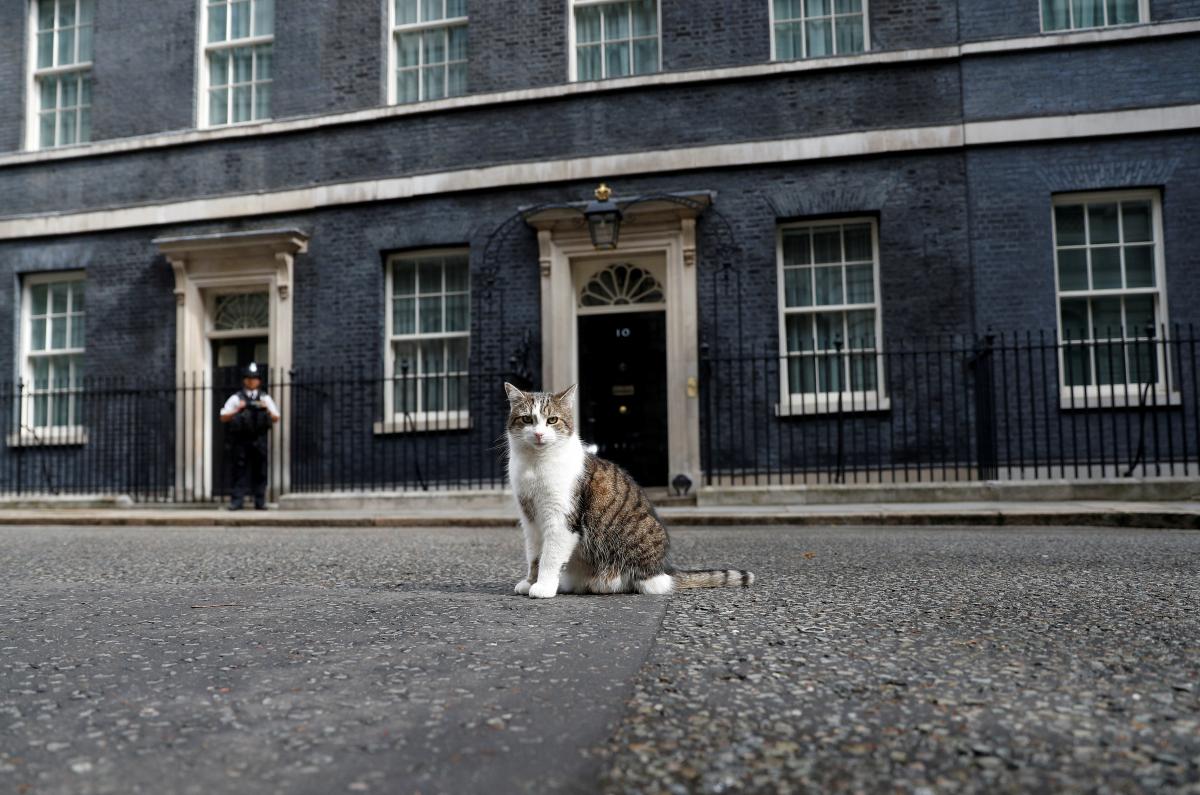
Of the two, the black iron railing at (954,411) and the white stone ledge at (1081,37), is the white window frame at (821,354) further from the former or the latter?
the white stone ledge at (1081,37)

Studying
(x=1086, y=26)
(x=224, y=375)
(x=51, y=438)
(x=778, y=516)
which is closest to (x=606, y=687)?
(x=778, y=516)

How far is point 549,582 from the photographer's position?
4.56 metres

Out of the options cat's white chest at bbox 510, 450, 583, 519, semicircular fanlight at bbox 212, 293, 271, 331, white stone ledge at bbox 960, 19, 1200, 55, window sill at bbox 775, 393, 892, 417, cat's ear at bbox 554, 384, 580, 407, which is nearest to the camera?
cat's white chest at bbox 510, 450, 583, 519

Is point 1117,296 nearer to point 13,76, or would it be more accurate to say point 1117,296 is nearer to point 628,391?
point 628,391

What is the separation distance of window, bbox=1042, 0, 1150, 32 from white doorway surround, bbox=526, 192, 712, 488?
4.94 metres

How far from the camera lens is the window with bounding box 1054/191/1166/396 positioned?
39.1 ft

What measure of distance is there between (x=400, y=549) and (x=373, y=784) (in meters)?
6.10

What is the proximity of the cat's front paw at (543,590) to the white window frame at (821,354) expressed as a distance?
7.76 metres

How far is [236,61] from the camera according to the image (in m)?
15.2

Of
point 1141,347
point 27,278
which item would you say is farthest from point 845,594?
point 27,278

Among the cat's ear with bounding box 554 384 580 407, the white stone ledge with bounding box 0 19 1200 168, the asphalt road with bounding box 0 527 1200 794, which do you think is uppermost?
the white stone ledge with bounding box 0 19 1200 168

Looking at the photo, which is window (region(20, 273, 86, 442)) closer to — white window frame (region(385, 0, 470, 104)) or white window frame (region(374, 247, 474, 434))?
white window frame (region(374, 247, 474, 434))

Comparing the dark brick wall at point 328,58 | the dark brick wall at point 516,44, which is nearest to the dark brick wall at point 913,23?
the dark brick wall at point 516,44

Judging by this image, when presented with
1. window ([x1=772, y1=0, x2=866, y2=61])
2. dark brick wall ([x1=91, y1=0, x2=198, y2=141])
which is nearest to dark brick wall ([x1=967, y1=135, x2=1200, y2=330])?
window ([x1=772, y1=0, x2=866, y2=61])
